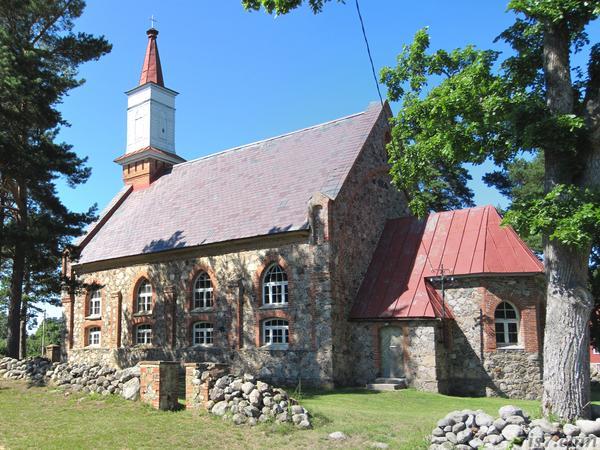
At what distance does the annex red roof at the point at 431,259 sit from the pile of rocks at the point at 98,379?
8.53m

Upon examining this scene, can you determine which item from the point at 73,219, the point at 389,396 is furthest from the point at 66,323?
the point at 389,396

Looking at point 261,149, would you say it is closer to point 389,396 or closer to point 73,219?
point 73,219

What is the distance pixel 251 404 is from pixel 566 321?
6432 millimetres

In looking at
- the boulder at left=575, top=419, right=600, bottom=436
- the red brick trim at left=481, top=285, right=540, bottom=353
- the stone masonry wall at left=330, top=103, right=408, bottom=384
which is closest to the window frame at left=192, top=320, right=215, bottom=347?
the stone masonry wall at left=330, top=103, right=408, bottom=384

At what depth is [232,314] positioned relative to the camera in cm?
2164

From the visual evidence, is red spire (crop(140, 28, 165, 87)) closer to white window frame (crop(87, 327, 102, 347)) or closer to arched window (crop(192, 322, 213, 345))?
white window frame (crop(87, 327, 102, 347))

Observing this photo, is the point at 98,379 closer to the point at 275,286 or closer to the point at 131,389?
the point at 131,389

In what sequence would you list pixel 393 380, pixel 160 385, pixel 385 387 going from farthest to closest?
pixel 393 380 → pixel 385 387 → pixel 160 385

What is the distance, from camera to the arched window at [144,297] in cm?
2505

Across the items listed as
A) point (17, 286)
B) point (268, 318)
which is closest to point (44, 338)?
point (17, 286)

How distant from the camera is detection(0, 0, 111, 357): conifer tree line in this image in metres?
19.0

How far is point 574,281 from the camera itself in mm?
10727

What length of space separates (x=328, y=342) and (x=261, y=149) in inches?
457

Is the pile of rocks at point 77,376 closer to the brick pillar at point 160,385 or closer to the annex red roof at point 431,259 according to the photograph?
the brick pillar at point 160,385
